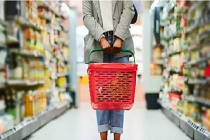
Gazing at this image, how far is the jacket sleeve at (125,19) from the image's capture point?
2090mm

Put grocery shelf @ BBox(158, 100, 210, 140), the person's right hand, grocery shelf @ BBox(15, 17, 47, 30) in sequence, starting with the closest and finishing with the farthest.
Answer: the person's right hand, grocery shelf @ BBox(158, 100, 210, 140), grocery shelf @ BBox(15, 17, 47, 30)

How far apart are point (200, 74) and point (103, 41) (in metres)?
0.93

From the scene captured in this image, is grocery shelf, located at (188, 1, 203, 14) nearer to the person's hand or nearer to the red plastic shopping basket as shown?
the person's hand

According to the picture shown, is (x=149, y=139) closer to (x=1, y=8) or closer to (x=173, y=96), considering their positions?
(x=173, y=96)

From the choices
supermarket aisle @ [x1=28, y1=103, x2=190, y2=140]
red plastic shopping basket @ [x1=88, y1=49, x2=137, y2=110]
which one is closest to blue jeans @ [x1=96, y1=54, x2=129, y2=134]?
red plastic shopping basket @ [x1=88, y1=49, x2=137, y2=110]

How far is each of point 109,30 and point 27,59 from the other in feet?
4.41

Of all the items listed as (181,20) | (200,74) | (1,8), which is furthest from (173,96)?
(1,8)

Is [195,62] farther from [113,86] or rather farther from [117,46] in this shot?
[113,86]

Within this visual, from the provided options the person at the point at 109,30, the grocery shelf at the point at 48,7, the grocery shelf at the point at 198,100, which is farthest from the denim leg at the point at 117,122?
the grocery shelf at the point at 48,7

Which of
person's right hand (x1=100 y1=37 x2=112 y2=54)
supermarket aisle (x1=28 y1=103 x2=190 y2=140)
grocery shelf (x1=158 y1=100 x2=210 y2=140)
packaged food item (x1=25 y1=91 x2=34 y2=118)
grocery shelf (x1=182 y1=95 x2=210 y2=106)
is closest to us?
person's right hand (x1=100 y1=37 x2=112 y2=54)

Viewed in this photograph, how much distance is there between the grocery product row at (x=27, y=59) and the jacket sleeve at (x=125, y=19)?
0.98 metres

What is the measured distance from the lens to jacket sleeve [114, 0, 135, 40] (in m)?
2.09

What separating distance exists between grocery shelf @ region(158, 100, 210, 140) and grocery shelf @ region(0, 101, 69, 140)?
1700 mm

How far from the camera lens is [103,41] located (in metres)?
2.02
